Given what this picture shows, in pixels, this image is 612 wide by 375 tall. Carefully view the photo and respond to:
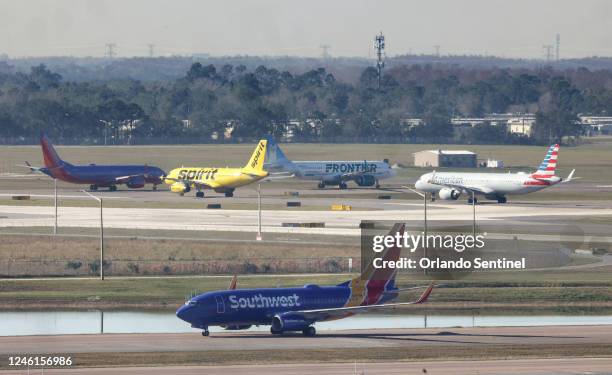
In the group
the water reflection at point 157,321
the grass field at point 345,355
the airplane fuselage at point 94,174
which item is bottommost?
the water reflection at point 157,321

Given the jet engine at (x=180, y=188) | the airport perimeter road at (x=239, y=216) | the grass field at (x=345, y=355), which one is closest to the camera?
the grass field at (x=345, y=355)

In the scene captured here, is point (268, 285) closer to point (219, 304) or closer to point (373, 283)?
point (373, 283)

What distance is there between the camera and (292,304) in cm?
6438

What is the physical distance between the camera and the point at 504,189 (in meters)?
148

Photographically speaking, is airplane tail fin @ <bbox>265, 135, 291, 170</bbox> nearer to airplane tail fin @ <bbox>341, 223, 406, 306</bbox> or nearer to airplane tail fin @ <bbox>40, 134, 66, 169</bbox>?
airplane tail fin @ <bbox>40, 134, 66, 169</bbox>

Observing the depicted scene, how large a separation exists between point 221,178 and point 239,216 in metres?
30.3

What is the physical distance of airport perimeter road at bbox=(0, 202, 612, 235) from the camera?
390ft

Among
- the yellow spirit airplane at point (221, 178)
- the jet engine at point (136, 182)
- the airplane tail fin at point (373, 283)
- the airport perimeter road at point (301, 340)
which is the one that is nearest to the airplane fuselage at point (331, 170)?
the yellow spirit airplane at point (221, 178)

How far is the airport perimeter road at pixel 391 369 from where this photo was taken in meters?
53.3

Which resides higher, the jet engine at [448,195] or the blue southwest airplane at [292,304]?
the blue southwest airplane at [292,304]

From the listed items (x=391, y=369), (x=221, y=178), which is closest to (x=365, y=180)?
(x=221, y=178)

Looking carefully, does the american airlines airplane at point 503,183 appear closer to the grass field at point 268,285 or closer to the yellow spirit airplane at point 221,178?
the yellow spirit airplane at point 221,178

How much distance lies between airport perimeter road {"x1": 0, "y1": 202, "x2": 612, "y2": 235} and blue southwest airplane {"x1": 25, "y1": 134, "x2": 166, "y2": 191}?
2713 centimetres

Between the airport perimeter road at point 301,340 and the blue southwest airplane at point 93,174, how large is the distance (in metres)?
105
